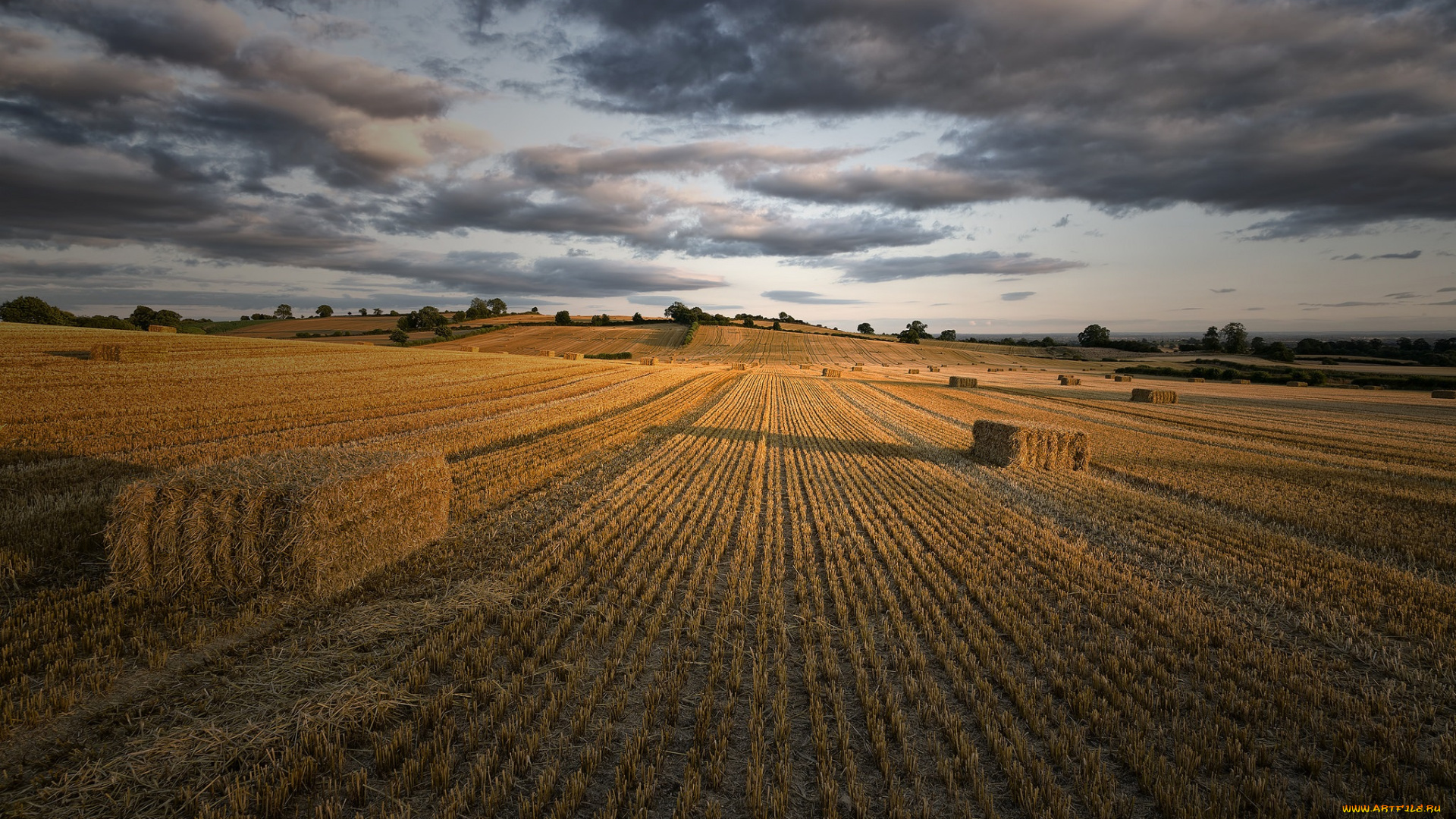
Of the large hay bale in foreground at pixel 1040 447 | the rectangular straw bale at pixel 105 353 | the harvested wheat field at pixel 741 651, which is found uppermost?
the rectangular straw bale at pixel 105 353

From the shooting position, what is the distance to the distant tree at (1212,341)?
314ft

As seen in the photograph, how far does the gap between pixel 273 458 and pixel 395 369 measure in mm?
26416

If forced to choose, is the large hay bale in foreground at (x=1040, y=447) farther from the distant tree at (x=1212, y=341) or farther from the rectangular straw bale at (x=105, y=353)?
the distant tree at (x=1212, y=341)

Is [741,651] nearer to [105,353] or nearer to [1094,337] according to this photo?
[105,353]

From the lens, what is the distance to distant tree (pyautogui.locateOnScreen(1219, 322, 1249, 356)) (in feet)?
302

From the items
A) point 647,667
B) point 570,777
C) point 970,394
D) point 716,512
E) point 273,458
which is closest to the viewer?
point 570,777

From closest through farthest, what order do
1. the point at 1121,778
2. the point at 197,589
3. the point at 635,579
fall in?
1. the point at 1121,778
2. the point at 197,589
3. the point at 635,579

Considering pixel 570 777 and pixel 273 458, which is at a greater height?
pixel 273 458

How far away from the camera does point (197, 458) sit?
10398 mm

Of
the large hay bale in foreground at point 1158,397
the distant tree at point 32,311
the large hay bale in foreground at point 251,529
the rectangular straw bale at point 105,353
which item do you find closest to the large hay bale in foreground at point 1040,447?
the large hay bale in foreground at point 251,529

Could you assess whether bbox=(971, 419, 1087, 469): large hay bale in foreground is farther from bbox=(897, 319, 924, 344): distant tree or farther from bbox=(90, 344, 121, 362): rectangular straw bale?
bbox=(897, 319, 924, 344): distant tree

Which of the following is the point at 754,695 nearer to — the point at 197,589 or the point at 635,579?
the point at 635,579

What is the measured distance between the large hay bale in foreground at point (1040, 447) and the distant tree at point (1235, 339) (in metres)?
105

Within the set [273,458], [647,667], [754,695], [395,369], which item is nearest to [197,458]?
[273,458]
